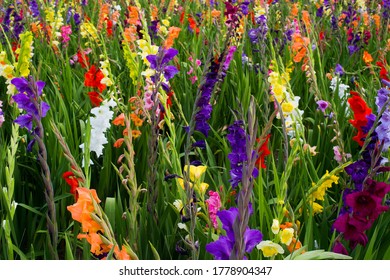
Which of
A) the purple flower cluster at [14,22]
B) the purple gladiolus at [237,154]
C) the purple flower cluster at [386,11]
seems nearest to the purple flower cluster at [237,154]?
the purple gladiolus at [237,154]

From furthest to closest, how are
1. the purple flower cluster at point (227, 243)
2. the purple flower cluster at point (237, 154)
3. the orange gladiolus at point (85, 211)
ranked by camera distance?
1. the purple flower cluster at point (237, 154)
2. the orange gladiolus at point (85, 211)
3. the purple flower cluster at point (227, 243)

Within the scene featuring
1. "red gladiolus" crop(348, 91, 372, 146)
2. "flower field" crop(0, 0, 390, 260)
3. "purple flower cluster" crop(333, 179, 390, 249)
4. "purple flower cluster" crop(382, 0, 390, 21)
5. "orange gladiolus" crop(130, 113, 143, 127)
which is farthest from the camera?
"purple flower cluster" crop(382, 0, 390, 21)

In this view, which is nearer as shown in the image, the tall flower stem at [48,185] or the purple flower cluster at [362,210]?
the tall flower stem at [48,185]

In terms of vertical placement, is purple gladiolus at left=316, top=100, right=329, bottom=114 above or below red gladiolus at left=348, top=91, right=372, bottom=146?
below

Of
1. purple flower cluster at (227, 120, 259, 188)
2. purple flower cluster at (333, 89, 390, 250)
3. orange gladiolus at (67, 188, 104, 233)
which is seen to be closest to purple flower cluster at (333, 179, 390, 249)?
purple flower cluster at (333, 89, 390, 250)

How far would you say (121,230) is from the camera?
159cm

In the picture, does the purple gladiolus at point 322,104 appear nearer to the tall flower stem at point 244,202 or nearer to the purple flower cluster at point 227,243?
the purple flower cluster at point 227,243

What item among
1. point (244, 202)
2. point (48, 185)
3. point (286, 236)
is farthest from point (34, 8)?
point (244, 202)

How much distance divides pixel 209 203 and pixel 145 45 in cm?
102

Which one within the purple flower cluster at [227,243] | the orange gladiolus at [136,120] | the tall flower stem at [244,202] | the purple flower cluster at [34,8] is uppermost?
the tall flower stem at [244,202]

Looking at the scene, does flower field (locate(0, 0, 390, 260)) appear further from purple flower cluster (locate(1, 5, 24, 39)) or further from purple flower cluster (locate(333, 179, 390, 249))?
purple flower cluster (locate(1, 5, 24, 39))

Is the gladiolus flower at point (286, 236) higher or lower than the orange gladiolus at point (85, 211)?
lower
